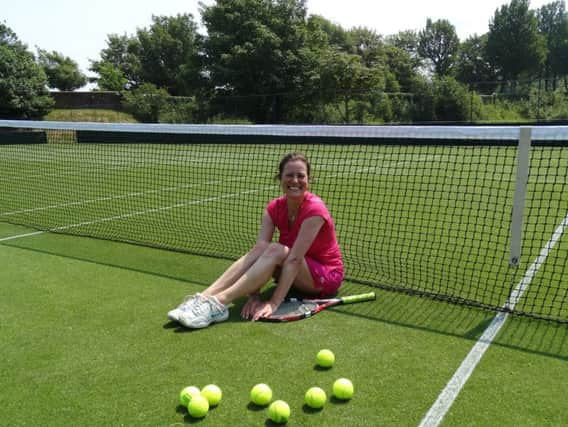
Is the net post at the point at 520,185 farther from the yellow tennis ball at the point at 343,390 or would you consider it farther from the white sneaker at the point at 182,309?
the white sneaker at the point at 182,309

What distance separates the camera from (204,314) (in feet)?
14.6

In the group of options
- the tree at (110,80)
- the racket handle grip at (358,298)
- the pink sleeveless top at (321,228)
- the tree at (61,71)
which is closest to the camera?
the pink sleeveless top at (321,228)

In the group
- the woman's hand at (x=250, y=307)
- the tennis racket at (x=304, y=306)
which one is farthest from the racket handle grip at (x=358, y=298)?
the woman's hand at (x=250, y=307)

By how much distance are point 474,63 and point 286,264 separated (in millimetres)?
87191

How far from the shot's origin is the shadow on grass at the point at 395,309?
13.5ft

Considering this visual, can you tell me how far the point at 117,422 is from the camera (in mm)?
3143

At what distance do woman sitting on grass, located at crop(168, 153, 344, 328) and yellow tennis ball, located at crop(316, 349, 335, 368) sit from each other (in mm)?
955

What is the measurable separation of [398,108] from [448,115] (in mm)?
3676

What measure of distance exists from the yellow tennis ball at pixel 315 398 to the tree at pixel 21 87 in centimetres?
3915

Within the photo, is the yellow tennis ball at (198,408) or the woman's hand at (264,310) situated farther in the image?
the woman's hand at (264,310)

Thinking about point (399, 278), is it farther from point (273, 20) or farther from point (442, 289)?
point (273, 20)

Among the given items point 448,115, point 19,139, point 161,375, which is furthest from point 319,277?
point 448,115

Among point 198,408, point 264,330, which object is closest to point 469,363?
point 264,330

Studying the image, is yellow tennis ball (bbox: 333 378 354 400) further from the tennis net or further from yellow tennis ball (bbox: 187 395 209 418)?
the tennis net
